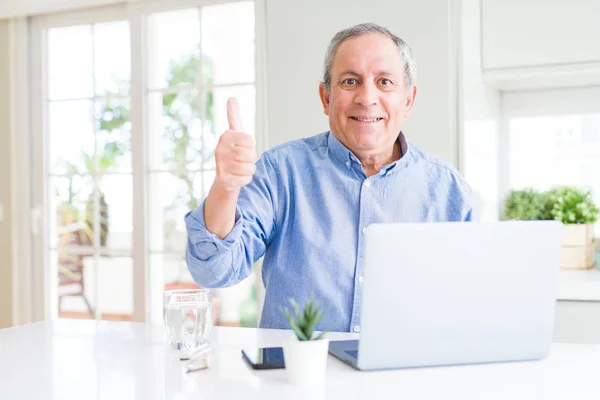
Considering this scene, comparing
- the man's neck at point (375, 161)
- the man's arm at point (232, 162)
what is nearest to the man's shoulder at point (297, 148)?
the man's neck at point (375, 161)

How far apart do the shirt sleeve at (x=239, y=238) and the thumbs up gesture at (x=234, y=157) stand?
0.15m

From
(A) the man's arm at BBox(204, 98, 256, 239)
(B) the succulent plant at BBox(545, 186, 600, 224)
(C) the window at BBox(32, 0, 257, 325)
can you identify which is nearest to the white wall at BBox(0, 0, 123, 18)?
(C) the window at BBox(32, 0, 257, 325)

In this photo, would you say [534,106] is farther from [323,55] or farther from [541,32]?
[323,55]

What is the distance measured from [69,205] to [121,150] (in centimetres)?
48

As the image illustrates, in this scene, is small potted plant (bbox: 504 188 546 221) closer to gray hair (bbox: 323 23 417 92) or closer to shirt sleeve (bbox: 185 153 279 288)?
A: gray hair (bbox: 323 23 417 92)

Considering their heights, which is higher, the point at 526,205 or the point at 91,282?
the point at 526,205

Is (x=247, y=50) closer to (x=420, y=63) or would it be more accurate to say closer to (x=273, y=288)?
(x=420, y=63)

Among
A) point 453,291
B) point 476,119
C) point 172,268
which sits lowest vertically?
point 172,268

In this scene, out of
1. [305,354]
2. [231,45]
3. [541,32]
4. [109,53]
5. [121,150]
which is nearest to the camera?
[305,354]

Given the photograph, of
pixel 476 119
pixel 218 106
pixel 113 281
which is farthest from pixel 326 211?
pixel 113 281

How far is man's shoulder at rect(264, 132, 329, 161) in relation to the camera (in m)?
1.83

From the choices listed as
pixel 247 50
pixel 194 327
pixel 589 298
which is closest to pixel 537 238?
pixel 194 327

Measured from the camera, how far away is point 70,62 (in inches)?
158

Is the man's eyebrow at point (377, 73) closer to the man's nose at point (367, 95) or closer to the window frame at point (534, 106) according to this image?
the man's nose at point (367, 95)
